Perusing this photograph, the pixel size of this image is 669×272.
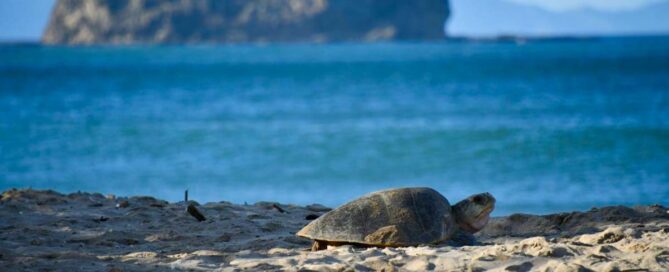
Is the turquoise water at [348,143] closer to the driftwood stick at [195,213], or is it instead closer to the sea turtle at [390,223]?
the driftwood stick at [195,213]

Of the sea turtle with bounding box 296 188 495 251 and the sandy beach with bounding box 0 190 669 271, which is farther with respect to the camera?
the sea turtle with bounding box 296 188 495 251

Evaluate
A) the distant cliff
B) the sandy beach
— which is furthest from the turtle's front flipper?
the distant cliff

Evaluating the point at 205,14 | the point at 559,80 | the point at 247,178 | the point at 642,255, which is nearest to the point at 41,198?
the point at 642,255

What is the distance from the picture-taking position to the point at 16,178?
18.1 m

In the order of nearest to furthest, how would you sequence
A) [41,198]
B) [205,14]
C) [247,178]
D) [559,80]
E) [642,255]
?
[642,255] → [41,198] → [247,178] → [559,80] → [205,14]

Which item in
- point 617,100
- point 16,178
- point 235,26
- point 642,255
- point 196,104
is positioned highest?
point 235,26

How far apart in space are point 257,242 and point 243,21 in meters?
178

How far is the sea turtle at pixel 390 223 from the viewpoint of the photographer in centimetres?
670

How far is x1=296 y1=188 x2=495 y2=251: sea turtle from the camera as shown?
6.70 meters

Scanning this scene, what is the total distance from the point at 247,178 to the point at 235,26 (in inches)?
6618

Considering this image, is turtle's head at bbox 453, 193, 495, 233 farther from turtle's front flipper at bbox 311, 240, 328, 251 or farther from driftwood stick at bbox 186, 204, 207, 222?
driftwood stick at bbox 186, 204, 207, 222

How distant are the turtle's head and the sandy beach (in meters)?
0.18

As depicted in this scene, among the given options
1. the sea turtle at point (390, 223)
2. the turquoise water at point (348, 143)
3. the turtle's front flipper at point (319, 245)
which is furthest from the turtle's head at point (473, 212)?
the turquoise water at point (348, 143)

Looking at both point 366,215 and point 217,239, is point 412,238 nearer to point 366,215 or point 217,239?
point 366,215
